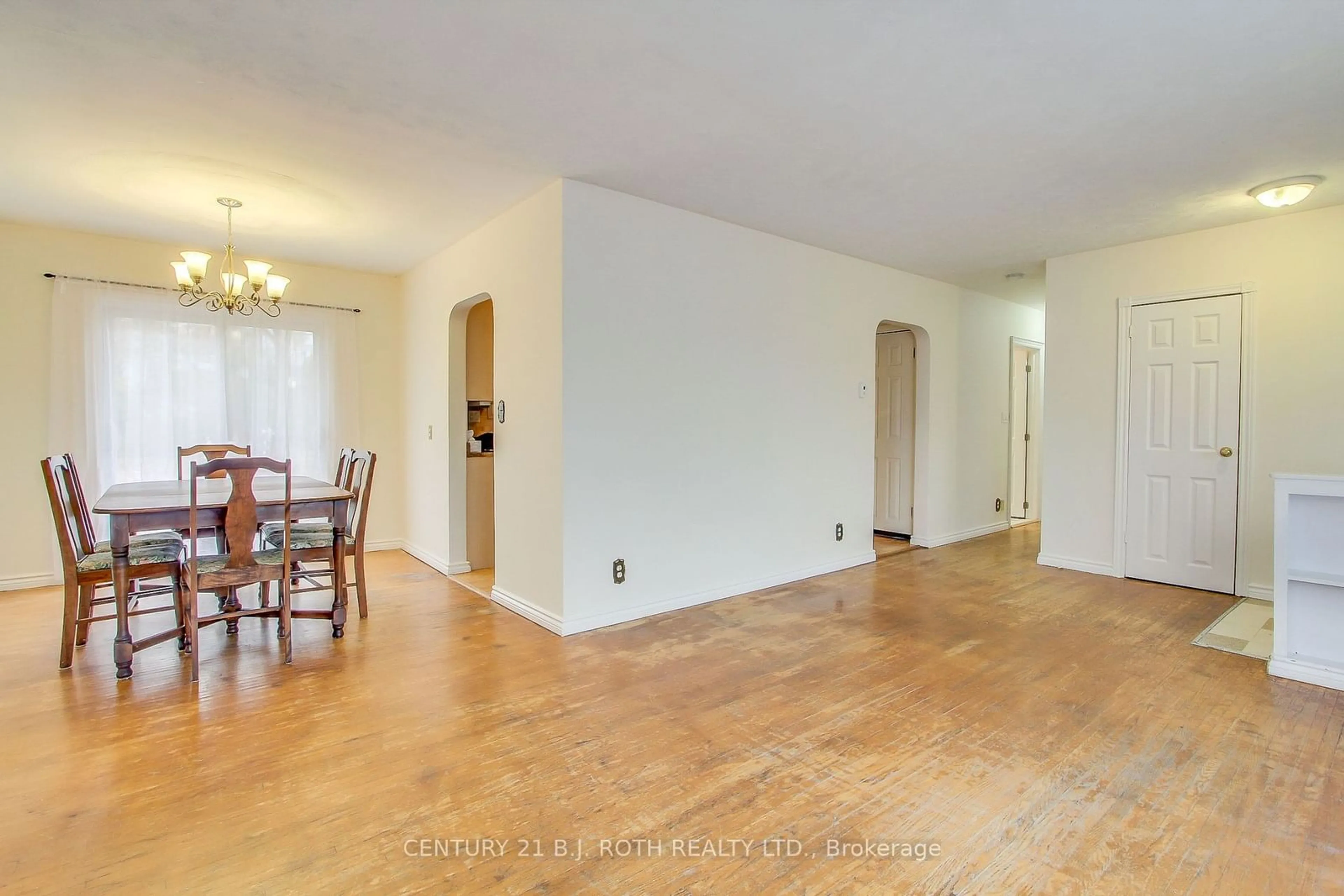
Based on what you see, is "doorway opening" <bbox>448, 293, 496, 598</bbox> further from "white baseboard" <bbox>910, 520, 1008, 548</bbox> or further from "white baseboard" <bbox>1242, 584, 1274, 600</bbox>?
"white baseboard" <bbox>1242, 584, 1274, 600</bbox>

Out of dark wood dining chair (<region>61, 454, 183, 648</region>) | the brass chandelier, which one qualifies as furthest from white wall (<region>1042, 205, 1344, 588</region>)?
dark wood dining chair (<region>61, 454, 183, 648</region>)

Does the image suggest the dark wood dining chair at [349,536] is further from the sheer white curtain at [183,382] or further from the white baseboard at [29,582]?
the white baseboard at [29,582]

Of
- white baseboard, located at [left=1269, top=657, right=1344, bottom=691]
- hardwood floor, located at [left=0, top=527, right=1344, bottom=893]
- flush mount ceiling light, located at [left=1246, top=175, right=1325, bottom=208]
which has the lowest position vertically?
hardwood floor, located at [left=0, top=527, right=1344, bottom=893]

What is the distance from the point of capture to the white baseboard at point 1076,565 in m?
4.68

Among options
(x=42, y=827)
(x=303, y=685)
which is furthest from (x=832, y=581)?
(x=42, y=827)

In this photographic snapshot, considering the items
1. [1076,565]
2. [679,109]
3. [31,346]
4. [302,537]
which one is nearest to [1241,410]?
[1076,565]

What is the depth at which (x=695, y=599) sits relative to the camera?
3.93 metres

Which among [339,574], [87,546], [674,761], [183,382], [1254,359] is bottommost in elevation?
[674,761]

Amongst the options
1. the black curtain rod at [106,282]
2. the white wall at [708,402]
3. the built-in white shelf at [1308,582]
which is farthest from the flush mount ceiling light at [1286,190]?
the black curtain rod at [106,282]

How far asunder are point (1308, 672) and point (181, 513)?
209 inches

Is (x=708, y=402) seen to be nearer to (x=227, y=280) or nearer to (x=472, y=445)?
(x=472, y=445)

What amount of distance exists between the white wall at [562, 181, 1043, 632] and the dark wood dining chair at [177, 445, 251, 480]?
8.46 feet

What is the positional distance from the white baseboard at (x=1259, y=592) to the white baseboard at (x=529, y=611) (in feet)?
14.8

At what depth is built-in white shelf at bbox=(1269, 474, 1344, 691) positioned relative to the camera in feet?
9.07
